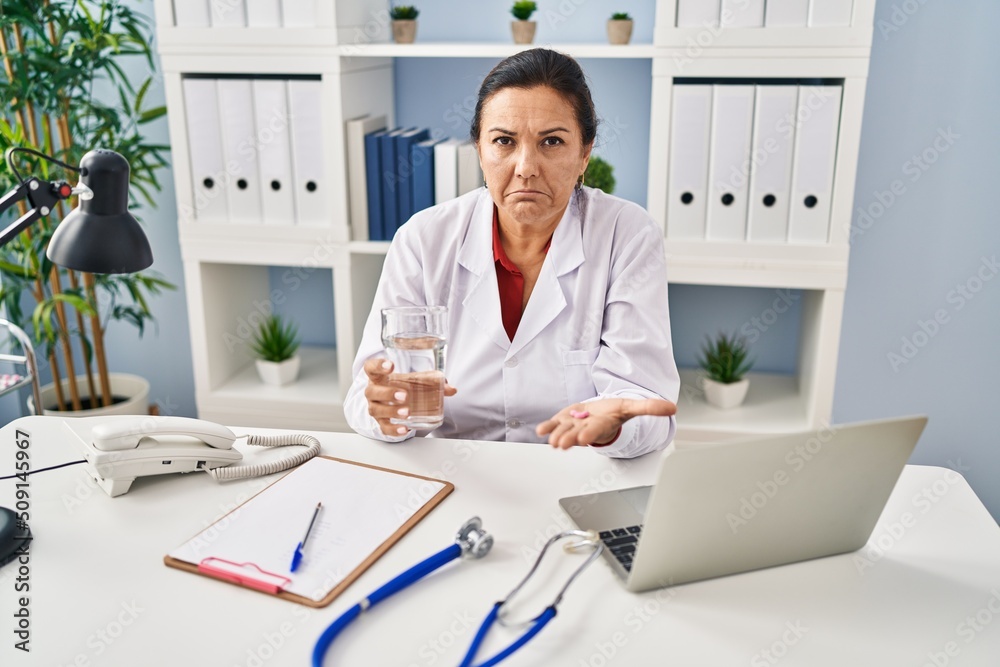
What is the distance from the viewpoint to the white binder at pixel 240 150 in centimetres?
234

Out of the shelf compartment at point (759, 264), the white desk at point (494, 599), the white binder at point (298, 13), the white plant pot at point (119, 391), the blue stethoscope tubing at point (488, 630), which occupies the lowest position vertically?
the white plant pot at point (119, 391)

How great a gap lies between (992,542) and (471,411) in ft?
2.88

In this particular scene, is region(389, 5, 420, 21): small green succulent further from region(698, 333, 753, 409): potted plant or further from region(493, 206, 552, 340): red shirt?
region(698, 333, 753, 409): potted plant

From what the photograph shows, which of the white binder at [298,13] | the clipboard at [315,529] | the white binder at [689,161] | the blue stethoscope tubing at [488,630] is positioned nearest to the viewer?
the blue stethoscope tubing at [488,630]

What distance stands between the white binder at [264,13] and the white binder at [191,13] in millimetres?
117

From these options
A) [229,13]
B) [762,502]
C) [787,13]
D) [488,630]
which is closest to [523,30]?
[787,13]

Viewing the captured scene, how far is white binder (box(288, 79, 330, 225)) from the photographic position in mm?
2305

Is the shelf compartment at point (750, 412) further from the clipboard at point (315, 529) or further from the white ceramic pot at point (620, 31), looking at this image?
the clipboard at point (315, 529)

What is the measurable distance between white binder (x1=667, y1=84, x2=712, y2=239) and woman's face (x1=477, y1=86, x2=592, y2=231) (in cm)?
65

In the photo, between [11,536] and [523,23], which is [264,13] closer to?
[523,23]

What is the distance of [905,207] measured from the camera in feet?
7.91

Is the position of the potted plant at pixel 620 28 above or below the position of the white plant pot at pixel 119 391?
above

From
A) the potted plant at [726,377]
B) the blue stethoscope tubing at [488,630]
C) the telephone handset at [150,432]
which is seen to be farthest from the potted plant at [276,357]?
the blue stethoscope tubing at [488,630]

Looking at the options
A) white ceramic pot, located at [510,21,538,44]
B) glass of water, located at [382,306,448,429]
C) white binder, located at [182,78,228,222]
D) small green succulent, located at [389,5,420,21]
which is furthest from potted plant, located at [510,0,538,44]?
glass of water, located at [382,306,448,429]
